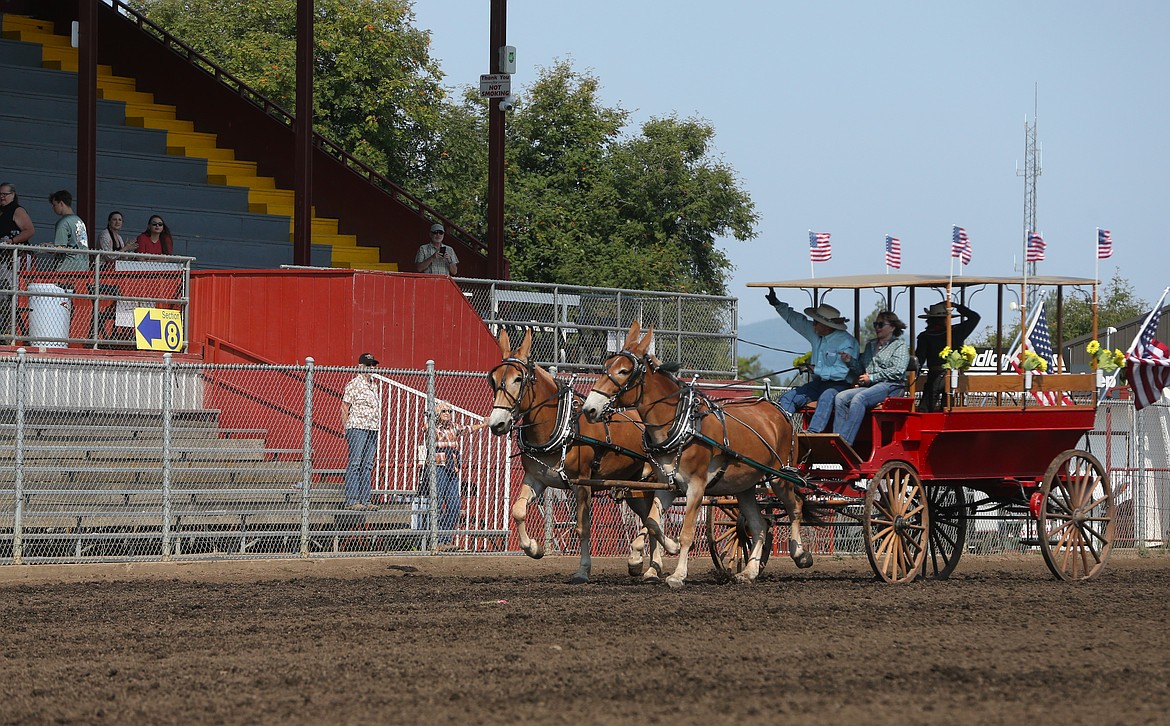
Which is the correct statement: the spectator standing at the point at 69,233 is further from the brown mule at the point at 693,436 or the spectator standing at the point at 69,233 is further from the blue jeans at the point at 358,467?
the brown mule at the point at 693,436

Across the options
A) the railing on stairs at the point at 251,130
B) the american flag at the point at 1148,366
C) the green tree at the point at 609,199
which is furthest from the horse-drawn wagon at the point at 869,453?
the green tree at the point at 609,199

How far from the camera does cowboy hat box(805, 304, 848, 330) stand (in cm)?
1617

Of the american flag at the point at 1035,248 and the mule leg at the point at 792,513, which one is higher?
the american flag at the point at 1035,248

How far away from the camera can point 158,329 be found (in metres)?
20.4

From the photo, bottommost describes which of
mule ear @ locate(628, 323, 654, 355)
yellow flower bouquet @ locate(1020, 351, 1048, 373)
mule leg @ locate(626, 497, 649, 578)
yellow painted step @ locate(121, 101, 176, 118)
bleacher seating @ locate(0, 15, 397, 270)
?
mule leg @ locate(626, 497, 649, 578)

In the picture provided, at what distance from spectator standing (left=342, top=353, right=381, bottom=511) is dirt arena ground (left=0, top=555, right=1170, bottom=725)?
2.81 m

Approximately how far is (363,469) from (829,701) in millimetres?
10704

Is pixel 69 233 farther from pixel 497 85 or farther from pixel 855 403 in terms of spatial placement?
pixel 855 403

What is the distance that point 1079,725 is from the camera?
8.02 m

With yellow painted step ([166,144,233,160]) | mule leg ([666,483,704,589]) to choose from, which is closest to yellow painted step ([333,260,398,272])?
yellow painted step ([166,144,233,160])

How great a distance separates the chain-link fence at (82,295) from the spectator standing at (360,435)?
10.8 ft

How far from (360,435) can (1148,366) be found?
939cm

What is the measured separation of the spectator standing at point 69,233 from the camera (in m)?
20.2

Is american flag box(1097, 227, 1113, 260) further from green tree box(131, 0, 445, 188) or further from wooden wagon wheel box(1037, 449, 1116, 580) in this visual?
green tree box(131, 0, 445, 188)
